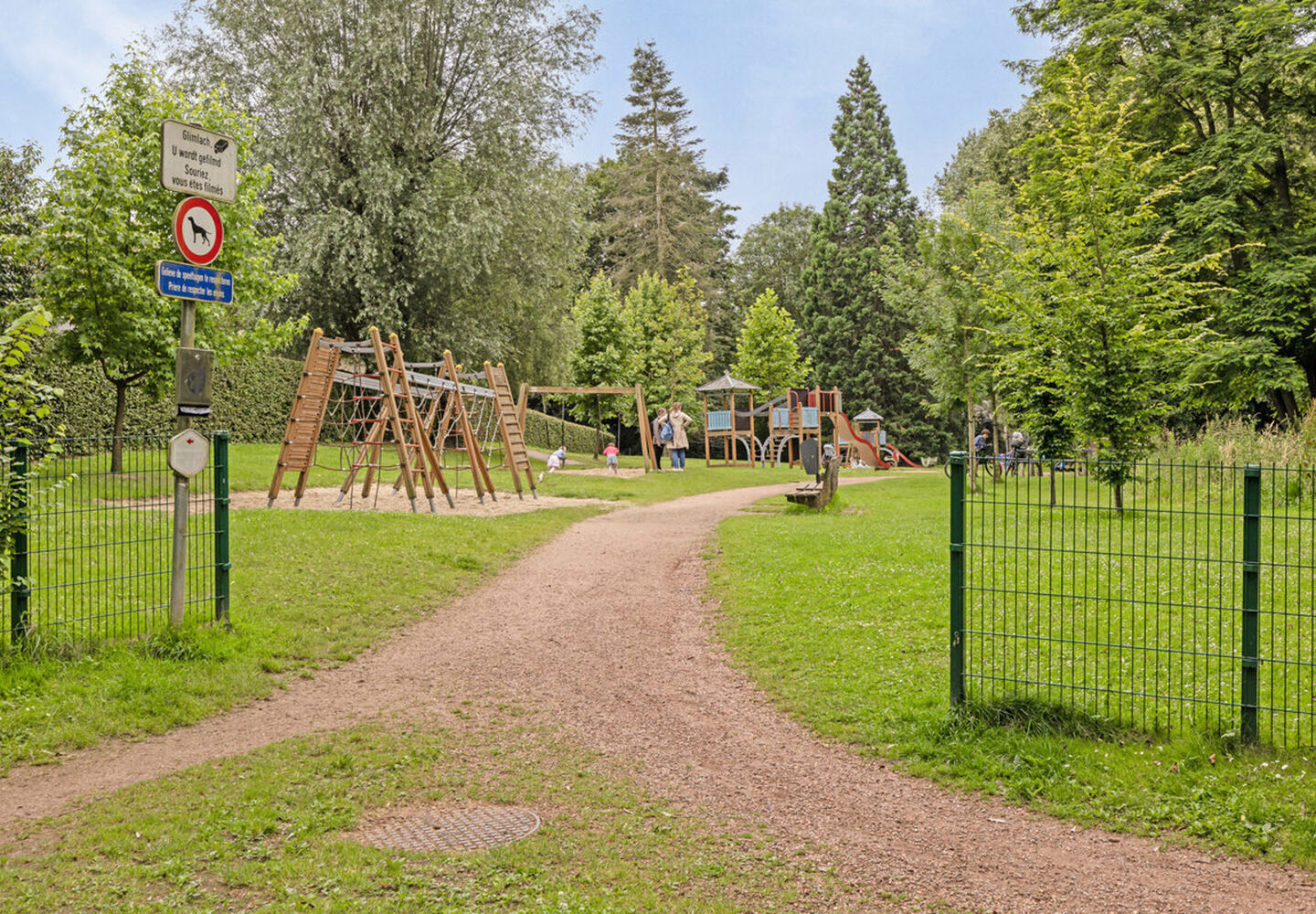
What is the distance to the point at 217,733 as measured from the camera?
5809 mm

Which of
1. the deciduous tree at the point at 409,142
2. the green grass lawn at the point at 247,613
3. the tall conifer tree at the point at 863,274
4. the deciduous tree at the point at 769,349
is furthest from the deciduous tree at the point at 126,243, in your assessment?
the tall conifer tree at the point at 863,274

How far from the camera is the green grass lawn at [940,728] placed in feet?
14.5

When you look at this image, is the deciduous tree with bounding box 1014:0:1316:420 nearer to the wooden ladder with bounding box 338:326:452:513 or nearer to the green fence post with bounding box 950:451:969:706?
the wooden ladder with bounding box 338:326:452:513

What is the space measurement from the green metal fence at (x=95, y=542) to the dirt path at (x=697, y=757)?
1.56 metres

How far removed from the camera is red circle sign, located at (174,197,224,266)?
6.84 m

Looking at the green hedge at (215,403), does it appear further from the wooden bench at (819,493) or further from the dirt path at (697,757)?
the dirt path at (697,757)

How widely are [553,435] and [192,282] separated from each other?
36.8 metres

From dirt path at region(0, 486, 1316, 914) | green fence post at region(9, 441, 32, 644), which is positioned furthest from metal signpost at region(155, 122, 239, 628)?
dirt path at region(0, 486, 1316, 914)

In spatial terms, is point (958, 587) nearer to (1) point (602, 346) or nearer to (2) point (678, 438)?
(2) point (678, 438)

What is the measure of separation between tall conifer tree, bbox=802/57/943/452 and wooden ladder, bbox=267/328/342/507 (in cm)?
3648

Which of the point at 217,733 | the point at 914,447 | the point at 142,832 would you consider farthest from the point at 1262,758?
the point at 914,447

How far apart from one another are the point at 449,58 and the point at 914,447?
30.3 m

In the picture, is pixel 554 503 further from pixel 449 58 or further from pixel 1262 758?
pixel 449 58

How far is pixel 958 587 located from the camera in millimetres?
5754
